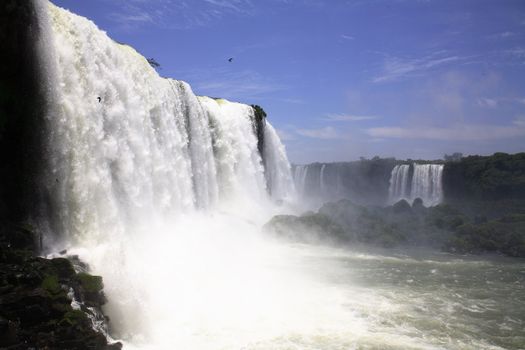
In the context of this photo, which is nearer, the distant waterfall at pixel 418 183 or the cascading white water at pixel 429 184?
the cascading white water at pixel 429 184

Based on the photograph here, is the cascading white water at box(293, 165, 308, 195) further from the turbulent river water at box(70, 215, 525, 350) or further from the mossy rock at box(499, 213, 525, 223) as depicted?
the turbulent river water at box(70, 215, 525, 350)

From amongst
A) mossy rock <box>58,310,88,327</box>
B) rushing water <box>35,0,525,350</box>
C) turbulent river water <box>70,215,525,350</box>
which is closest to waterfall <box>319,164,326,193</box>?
rushing water <box>35,0,525,350</box>

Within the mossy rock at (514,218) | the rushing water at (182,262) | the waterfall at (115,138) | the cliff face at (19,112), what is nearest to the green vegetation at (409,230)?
the mossy rock at (514,218)

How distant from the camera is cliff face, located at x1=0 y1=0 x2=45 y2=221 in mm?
10336

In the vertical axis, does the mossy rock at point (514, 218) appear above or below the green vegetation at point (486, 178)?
below

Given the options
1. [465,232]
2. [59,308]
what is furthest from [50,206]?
[465,232]

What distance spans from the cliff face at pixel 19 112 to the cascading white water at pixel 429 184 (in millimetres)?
34568

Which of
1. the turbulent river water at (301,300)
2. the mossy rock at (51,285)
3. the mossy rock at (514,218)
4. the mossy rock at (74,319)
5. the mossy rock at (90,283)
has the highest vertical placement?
the mossy rock at (51,285)

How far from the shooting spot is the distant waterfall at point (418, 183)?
39.0m

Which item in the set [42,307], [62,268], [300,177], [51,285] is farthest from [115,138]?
[300,177]

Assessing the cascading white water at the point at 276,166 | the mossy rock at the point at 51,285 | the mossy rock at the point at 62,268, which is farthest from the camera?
the cascading white water at the point at 276,166

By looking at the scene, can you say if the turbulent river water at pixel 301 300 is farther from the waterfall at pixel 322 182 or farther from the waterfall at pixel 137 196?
the waterfall at pixel 322 182

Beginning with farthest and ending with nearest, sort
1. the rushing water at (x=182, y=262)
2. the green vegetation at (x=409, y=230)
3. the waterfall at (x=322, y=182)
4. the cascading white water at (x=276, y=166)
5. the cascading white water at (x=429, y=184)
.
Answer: the waterfall at (x=322, y=182) → the cascading white water at (x=429, y=184) → the cascading white water at (x=276, y=166) → the green vegetation at (x=409, y=230) → the rushing water at (x=182, y=262)

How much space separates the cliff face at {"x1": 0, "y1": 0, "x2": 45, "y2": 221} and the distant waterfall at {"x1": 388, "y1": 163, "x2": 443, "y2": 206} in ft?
113
